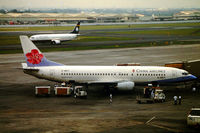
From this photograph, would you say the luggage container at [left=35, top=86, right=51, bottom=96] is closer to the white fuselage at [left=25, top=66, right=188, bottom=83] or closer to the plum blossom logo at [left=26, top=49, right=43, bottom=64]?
the white fuselage at [left=25, top=66, right=188, bottom=83]

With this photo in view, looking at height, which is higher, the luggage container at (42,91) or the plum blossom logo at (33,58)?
the plum blossom logo at (33,58)

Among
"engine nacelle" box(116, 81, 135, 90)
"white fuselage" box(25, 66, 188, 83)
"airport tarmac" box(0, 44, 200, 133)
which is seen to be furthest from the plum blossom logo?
"engine nacelle" box(116, 81, 135, 90)

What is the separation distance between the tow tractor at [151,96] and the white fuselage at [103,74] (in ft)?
7.83

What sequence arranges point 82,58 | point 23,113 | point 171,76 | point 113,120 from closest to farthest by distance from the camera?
point 113,120 → point 23,113 → point 171,76 → point 82,58

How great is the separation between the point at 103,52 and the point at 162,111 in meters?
59.3

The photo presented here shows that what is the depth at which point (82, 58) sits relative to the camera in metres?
86.4

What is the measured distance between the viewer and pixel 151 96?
4653 cm

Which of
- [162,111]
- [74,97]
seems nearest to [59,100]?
[74,97]

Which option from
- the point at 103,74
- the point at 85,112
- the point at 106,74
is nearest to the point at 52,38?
the point at 103,74

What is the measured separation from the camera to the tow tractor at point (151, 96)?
147ft

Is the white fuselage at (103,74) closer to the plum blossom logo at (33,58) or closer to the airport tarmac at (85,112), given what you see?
the plum blossom logo at (33,58)

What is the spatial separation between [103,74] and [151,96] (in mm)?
8483

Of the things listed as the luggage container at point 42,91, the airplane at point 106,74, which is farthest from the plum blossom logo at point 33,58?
the luggage container at point 42,91

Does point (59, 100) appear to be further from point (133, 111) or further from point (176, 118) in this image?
point (176, 118)
